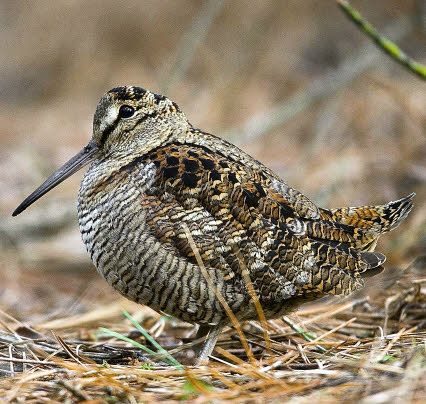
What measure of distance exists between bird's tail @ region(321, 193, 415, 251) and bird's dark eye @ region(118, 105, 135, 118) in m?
1.25

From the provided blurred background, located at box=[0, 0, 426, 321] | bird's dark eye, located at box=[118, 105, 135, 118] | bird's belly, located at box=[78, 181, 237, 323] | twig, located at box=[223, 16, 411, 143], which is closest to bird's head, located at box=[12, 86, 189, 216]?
bird's dark eye, located at box=[118, 105, 135, 118]

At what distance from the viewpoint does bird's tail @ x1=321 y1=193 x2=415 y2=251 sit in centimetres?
486

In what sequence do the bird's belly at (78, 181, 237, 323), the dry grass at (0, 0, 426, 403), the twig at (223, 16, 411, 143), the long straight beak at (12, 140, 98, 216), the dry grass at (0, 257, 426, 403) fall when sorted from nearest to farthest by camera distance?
the dry grass at (0, 257, 426, 403), the dry grass at (0, 0, 426, 403), the bird's belly at (78, 181, 237, 323), the long straight beak at (12, 140, 98, 216), the twig at (223, 16, 411, 143)

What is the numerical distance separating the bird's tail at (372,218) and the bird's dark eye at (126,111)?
1255 millimetres

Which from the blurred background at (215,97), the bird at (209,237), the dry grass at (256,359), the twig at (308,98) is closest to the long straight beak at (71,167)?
the bird at (209,237)

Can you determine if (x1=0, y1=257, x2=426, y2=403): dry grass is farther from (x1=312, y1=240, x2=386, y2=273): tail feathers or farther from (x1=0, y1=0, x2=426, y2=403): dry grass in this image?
(x1=312, y1=240, x2=386, y2=273): tail feathers

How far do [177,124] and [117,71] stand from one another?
25.1 feet

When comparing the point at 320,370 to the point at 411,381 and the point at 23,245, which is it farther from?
the point at 23,245

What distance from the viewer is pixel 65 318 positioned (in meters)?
5.77

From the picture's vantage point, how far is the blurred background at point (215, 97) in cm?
759

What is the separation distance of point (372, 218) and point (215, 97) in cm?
599

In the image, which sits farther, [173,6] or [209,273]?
[173,6]

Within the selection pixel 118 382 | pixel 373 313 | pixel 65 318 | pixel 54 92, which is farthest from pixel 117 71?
pixel 118 382

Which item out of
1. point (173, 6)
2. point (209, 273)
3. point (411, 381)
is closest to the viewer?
point (411, 381)
